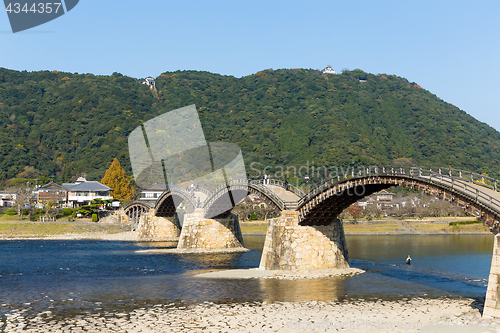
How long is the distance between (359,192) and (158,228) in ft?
186

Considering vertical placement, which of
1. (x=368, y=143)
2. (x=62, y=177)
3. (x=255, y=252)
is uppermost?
(x=368, y=143)

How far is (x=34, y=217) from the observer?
103562 millimetres

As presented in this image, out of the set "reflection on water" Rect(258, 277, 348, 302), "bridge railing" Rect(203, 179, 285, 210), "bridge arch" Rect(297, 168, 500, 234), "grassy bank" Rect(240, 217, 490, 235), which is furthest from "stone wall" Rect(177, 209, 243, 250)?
"grassy bank" Rect(240, 217, 490, 235)

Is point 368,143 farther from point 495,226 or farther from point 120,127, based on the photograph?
point 495,226

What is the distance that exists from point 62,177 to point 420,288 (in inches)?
6201

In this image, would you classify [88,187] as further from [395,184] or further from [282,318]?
[282,318]

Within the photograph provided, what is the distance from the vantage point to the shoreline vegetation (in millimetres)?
93375

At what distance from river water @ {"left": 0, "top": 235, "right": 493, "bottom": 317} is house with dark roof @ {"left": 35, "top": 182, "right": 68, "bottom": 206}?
6640 cm

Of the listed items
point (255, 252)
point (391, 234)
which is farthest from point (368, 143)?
point (255, 252)

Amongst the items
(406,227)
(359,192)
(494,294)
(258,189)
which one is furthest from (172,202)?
(494,294)

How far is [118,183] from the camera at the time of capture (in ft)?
456

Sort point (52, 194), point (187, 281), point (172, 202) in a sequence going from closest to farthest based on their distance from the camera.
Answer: point (187, 281)
point (172, 202)
point (52, 194)

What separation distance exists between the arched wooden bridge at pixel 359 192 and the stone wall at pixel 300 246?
1.05m

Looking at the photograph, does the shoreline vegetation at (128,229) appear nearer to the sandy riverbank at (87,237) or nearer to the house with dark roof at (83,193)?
the sandy riverbank at (87,237)
